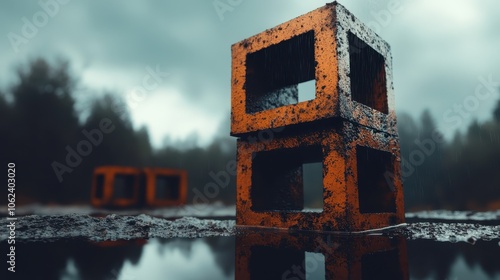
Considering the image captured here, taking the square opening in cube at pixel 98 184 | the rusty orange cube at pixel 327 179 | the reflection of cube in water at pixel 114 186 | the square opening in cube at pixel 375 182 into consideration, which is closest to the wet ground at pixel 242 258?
the rusty orange cube at pixel 327 179

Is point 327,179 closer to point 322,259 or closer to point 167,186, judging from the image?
point 322,259

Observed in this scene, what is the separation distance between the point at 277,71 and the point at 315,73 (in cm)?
132

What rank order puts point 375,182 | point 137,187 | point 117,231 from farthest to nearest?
point 137,187 → point 375,182 → point 117,231

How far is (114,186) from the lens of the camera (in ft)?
35.3

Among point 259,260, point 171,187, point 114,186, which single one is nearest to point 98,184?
point 114,186

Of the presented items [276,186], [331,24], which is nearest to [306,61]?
[331,24]

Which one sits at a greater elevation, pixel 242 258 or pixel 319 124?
pixel 319 124

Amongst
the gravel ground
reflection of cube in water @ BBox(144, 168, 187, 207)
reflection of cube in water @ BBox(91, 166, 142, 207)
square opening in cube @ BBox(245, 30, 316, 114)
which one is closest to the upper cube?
square opening in cube @ BBox(245, 30, 316, 114)

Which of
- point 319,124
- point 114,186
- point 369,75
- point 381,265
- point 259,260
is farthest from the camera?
point 114,186

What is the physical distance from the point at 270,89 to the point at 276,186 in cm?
149

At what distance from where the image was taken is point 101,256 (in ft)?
6.59

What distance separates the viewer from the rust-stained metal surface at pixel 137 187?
10.7 metres

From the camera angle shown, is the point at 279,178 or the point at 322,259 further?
the point at 279,178

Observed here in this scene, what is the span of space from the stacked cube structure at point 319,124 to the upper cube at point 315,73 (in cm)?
1
